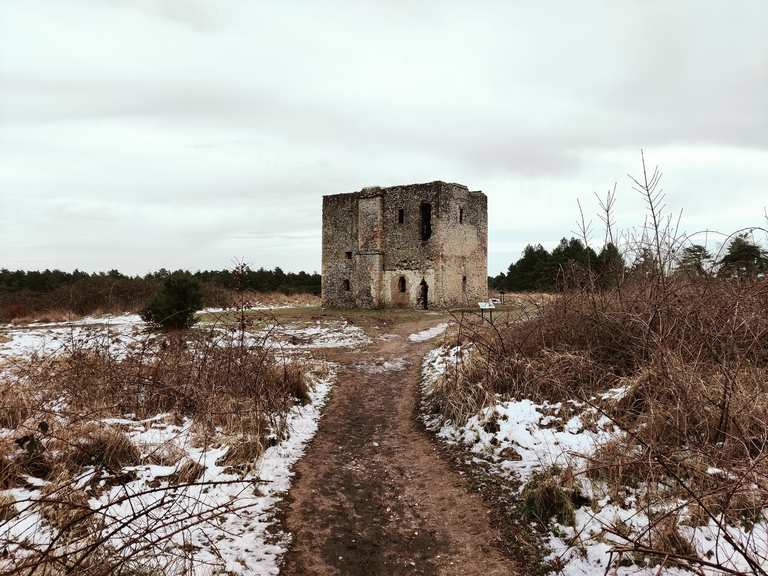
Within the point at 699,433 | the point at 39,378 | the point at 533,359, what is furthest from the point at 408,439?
the point at 39,378

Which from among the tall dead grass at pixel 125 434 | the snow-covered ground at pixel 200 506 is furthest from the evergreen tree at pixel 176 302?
the snow-covered ground at pixel 200 506

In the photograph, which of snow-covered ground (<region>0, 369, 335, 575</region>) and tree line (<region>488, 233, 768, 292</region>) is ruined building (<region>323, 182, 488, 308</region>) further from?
snow-covered ground (<region>0, 369, 335, 575</region>)

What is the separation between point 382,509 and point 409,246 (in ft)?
70.0

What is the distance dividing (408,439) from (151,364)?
167 inches

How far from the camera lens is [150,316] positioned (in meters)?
15.4

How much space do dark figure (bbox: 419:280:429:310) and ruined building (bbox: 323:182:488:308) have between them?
3cm

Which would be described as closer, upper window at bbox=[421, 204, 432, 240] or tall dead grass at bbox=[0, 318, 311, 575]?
tall dead grass at bbox=[0, 318, 311, 575]

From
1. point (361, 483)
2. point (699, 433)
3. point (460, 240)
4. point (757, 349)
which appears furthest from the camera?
point (460, 240)

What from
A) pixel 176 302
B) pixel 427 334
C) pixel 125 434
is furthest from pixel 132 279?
pixel 125 434

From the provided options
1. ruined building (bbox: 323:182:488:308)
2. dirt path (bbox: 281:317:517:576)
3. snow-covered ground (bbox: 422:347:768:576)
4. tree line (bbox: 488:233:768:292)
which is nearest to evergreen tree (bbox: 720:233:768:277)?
tree line (bbox: 488:233:768:292)

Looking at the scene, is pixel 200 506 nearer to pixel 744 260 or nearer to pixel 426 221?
pixel 744 260

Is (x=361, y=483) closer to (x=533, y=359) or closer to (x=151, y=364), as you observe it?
(x=533, y=359)

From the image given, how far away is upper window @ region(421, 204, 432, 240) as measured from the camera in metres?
25.2

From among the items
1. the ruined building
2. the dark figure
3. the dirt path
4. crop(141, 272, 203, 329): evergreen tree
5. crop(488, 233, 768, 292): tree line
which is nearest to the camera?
the dirt path
